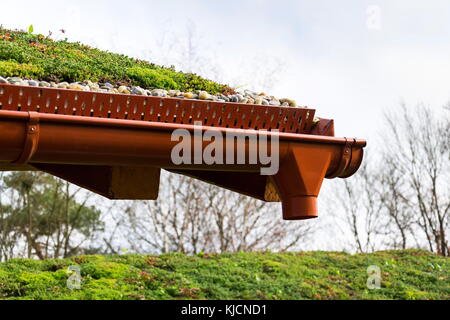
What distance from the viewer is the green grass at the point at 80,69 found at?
343cm

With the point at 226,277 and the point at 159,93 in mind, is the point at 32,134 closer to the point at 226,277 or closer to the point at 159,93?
the point at 159,93

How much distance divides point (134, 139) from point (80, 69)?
0.97 metres

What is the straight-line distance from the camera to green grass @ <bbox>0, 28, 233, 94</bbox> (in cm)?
343

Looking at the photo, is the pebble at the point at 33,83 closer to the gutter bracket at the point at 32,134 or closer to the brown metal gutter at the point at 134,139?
the brown metal gutter at the point at 134,139

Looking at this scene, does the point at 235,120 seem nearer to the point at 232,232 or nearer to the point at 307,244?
the point at 232,232

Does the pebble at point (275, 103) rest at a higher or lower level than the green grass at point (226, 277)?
higher

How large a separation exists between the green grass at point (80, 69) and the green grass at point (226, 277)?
6.06 meters

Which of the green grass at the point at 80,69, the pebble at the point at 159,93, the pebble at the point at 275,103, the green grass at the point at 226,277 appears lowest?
the green grass at the point at 226,277

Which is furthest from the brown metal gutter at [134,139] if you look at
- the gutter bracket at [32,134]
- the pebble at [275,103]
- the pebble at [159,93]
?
the pebble at [159,93]

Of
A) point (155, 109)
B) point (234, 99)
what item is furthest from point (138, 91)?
point (234, 99)

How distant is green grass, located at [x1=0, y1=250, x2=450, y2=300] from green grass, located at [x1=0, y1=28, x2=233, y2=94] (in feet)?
19.9

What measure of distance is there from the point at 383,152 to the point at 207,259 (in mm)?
7106

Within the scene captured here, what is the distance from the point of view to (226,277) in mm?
11352
